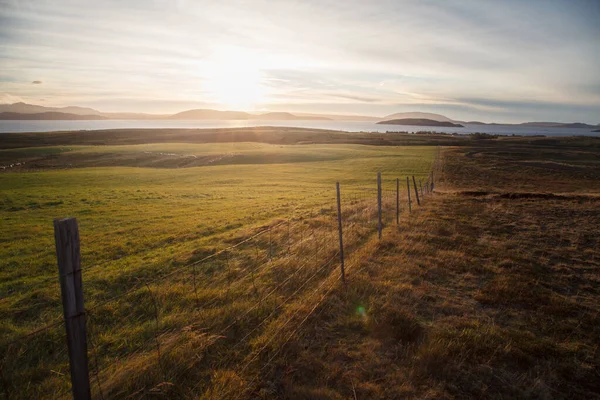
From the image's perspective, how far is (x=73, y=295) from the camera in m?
3.62

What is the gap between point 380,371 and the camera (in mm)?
6004

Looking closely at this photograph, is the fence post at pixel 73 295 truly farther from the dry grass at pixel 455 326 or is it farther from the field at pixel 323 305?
the dry grass at pixel 455 326

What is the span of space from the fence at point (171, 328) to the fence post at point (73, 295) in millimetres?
11

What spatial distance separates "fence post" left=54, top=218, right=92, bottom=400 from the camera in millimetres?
3414

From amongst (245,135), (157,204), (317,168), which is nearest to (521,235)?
(157,204)

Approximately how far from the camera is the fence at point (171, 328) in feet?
12.8

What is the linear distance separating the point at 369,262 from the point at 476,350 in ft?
15.8

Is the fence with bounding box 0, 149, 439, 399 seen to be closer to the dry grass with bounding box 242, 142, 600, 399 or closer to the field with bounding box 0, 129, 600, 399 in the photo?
the field with bounding box 0, 129, 600, 399

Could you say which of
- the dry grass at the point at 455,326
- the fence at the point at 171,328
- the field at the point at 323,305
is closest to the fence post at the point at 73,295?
the fence at the point at 171,328

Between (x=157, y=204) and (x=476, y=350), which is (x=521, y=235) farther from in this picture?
(x=157, y=204)

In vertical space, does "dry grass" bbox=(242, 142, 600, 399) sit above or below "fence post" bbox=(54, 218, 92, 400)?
below

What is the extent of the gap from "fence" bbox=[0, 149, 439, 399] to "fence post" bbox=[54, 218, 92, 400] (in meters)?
0.01

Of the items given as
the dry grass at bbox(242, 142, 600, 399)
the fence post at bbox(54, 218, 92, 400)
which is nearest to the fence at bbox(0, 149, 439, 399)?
the fence post at bbox(54, 218, 92, 400)

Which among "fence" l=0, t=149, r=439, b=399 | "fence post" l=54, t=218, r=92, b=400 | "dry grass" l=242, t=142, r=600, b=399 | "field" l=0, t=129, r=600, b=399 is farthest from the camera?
"field" l=0, t=129, r=600, b=399
